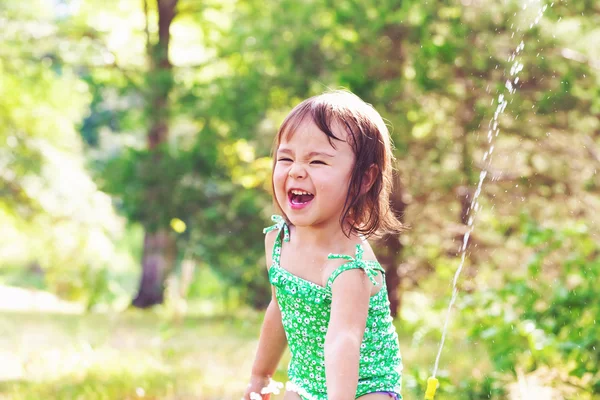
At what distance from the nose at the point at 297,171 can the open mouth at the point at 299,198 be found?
0.05m

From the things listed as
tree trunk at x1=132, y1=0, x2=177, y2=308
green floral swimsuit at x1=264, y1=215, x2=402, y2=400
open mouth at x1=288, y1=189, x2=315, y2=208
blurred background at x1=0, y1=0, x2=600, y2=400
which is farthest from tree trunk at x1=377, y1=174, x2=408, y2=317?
open mouth at x1=288, y1=189, x2=315, y2=208

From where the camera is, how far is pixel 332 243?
215cm

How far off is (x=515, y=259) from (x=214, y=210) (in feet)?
11.9

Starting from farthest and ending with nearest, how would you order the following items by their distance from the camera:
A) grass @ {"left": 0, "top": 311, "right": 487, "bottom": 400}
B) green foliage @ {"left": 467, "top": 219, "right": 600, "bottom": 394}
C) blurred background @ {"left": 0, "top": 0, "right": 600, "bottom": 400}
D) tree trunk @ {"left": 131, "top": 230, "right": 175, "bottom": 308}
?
tree trunk @ {"left": 131, "top": 230, "right": 175, "bottom": 308}
blurred background @ {"left": 0, "top": 0, "right": 600, "bottom": 400}
grass @ {"left": 0, "top": 311, "right": 487, "bottom": 400}
green foliage @ {"left": 467, "top": 219, "right": 600, "bottom": 394}

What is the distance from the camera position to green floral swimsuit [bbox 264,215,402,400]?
2121mm

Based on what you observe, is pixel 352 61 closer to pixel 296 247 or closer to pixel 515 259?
pixel 515 259

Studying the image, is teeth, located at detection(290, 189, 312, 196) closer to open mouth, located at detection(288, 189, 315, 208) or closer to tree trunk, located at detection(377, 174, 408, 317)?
open mouth, located at detection(288, 189, 315, 208)

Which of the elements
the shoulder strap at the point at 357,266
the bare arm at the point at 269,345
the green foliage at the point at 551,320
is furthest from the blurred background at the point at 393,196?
the shoulder strap at the point at 357,266

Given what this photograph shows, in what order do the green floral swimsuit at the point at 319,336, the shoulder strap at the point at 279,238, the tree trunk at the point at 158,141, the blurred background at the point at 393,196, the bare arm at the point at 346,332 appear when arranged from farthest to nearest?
the tree trunk at the point at 158,141 → the blurred background at the point at 393,196 → the shoulder strap at the point at 279,238 → the green floral swimsuit at the point at 319,336 → the bare arm at the point at 346,332

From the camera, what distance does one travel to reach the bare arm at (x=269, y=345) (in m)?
2.35

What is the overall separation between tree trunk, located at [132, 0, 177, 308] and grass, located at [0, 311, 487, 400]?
2.38 metres

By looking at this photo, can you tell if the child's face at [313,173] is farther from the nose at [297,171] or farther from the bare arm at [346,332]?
the bare arm at [346,332]

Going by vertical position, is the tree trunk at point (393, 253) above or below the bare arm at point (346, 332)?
below

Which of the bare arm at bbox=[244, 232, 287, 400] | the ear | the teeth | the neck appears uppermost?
the ear
